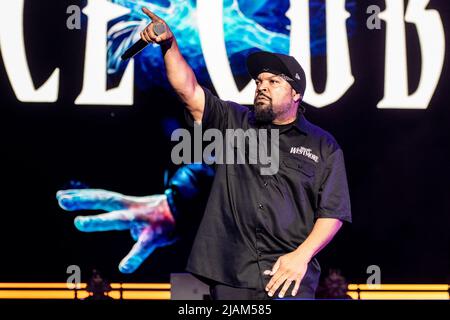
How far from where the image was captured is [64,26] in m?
6.04

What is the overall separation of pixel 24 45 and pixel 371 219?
3011mm

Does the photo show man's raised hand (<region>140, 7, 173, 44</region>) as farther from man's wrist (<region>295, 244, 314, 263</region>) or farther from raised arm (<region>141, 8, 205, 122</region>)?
man's wrist (<region>295, 244, 314, 263</region>)

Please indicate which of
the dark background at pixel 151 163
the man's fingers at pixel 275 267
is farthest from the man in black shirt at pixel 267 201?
the dark background at pixel 151 163

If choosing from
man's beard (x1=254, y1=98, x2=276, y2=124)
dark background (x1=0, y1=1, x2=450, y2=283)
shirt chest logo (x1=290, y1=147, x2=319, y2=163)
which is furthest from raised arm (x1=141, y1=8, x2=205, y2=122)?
dark background (x1=0, y1=1, x2=450, y2=283)

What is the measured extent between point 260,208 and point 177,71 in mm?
665

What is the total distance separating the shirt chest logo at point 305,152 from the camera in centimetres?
338

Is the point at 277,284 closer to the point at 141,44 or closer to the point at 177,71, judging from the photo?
the point at 177,71

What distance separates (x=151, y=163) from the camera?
20.0 feet

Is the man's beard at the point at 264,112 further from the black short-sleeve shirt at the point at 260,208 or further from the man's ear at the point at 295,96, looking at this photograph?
the man's ear at the point at 295,96

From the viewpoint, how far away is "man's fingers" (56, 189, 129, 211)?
19.7 ft

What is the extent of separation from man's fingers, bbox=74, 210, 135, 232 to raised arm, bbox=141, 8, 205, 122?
284 centimetres

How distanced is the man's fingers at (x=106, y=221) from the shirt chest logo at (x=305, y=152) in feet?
9.53

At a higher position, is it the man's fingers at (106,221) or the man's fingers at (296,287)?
the man's fingers at (296,287)
